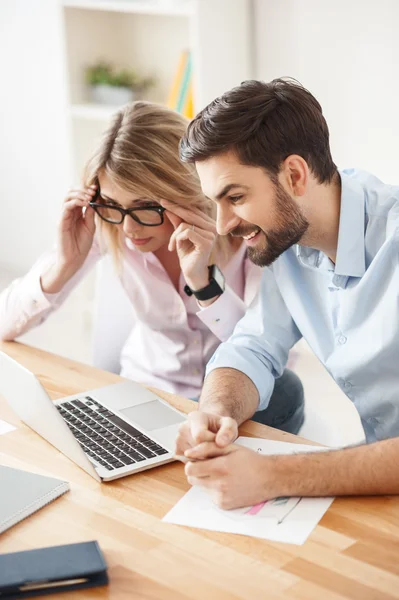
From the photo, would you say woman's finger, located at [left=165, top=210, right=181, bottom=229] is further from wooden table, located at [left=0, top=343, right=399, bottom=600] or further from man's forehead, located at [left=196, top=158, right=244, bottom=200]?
wooden table, located at [left=0, top=343, right=399, bottom=600]

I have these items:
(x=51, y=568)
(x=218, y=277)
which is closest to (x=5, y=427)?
(x=51, y=568)

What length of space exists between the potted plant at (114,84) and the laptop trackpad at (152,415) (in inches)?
96.5

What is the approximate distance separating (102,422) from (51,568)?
1.67 feet

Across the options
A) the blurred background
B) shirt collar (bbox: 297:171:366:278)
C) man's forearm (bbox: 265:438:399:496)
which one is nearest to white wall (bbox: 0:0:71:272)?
the blurred background

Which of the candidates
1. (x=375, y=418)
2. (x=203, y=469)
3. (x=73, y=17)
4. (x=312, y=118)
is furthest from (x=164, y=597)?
(x=73, y=17)

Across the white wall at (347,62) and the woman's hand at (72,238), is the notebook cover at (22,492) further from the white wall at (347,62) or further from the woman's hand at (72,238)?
the white wall at (347,62)

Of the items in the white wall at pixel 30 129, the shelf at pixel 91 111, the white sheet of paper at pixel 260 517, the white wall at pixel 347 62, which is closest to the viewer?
the white sheet of paper at pixel 260 517

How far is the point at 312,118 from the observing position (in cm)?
168

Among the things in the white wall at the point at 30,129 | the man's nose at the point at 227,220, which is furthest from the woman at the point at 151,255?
the white wall at the point at 30,129

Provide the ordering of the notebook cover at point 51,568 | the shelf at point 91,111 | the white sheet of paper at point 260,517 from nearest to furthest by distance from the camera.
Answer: the notebook cover at point 51,568, the white sheet of paper at point 260,517, the shelf at point 91,111

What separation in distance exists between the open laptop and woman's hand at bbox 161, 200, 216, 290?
1.18 feet

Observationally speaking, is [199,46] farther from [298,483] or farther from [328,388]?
[298,483]

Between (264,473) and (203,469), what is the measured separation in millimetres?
98

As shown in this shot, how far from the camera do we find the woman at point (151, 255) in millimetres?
2053
